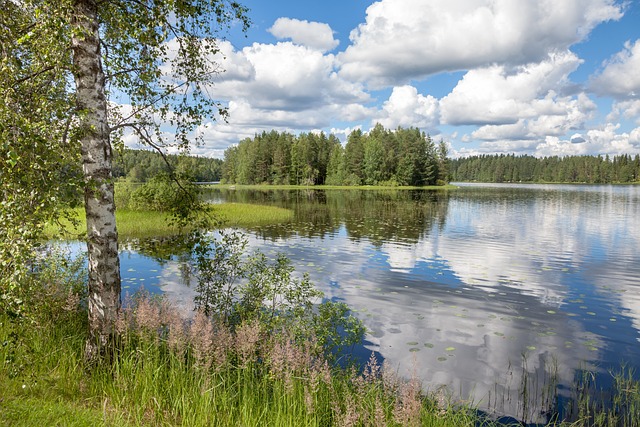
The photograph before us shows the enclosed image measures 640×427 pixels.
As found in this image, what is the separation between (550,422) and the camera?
25.5 ft

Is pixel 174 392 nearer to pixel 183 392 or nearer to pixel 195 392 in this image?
pixel 183 392

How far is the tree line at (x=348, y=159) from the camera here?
131875 mm

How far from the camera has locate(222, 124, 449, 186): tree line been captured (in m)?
132

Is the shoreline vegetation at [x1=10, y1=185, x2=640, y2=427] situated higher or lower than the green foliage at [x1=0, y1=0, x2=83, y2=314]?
lower

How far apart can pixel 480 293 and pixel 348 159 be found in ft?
398

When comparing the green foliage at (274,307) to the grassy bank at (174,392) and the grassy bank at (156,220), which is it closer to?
the grassy bank at (174,392)

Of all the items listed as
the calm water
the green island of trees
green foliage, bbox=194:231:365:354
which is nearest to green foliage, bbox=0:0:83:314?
the green island of trees

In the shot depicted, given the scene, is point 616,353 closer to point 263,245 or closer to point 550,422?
point 550,422

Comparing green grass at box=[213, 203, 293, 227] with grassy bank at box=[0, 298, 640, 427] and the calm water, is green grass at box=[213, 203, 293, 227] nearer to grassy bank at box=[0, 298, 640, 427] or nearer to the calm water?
the calm water

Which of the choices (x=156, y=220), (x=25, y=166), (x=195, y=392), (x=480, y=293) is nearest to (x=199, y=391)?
(x=195, y=392)

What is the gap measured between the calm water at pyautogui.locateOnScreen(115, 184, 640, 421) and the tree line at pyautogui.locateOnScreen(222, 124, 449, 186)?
98.4m

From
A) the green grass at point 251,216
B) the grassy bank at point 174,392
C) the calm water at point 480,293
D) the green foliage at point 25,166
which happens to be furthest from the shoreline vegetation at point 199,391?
the green grass at point 251,216

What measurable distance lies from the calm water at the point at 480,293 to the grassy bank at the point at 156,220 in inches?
233

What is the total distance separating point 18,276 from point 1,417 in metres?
2.17
